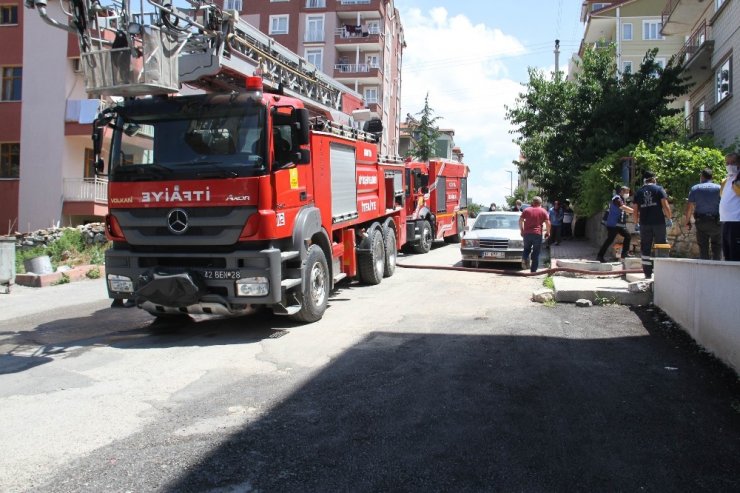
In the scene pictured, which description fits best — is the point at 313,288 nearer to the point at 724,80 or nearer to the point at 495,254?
the point at 495,254

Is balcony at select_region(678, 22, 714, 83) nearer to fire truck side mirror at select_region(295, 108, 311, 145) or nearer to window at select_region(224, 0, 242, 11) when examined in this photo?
fire truck side mirror at select_region(295, 108, 311, 145)

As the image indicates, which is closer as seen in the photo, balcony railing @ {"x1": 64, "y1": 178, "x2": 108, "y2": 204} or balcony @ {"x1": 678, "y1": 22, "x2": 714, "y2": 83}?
balcony @ {"x1": 678, "y1": 22, "x2": 714, "y2": 83}

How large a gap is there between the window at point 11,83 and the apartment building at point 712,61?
78.4 ft

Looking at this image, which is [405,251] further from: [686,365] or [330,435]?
[330,435]

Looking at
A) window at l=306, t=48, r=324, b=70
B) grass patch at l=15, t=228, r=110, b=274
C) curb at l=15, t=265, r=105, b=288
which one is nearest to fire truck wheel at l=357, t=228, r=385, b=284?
curb at l=15, t=265, r=105, b=288

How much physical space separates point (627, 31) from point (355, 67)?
64.0 ft

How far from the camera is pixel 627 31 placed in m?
41.6

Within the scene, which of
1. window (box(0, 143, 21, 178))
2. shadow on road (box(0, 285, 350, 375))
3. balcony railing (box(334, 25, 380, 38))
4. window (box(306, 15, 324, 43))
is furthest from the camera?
window (box(306, 15, 324, 43))

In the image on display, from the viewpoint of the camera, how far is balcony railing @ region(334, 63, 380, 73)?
45.2 m

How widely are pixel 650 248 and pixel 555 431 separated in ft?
24.7

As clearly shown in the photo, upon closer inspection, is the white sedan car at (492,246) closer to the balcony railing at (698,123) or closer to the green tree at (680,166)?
the green tree at (680,166)

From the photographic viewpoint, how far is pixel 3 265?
12.0m

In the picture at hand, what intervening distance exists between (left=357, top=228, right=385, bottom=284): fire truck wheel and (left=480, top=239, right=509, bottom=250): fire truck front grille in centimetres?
336

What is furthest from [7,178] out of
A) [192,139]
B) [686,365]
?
[686,365]
